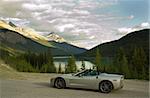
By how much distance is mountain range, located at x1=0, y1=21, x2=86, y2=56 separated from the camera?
2559 cm

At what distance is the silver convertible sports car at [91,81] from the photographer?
11.5 metres

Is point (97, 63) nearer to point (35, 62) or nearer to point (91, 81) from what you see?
point (35, 62)

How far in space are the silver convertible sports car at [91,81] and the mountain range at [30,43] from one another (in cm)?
1231

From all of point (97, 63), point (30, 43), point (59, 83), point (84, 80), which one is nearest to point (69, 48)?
point (97, 63)

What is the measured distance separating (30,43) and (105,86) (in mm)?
17881

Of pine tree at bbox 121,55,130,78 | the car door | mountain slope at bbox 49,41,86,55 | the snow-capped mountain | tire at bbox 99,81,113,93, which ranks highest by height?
the snow-capped mountain

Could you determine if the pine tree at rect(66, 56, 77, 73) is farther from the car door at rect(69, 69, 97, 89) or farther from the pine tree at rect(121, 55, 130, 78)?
the car door at rect(69, 69, 97, 89)

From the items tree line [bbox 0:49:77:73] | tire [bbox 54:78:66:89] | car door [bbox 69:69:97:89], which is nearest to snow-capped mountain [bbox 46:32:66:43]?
tree line [bbox 0:49:77:73]

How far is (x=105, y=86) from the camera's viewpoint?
1155 centimetres

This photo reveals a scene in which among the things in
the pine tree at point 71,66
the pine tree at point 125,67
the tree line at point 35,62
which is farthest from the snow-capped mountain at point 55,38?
the pine tree at point 125,67

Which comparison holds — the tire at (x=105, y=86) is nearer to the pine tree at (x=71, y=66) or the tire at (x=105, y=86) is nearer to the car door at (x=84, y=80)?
the car door at (x=84, y=80)

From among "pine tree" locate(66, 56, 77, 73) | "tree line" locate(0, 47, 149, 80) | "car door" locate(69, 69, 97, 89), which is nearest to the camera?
"car door" locate(69, 69, 97, 89)

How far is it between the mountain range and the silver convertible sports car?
1231cm

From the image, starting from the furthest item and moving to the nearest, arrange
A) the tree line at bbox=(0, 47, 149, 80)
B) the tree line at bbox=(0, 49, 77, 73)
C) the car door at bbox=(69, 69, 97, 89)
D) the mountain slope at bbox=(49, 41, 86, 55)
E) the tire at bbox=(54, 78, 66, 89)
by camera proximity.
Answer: the mountain slope at bbox=(49, 41, 86, 55) < the tree line at bbox=(0, 49, 77, 73) < the tree line at bbox=(0, 47, 149, 80) < the tire at bbox=(54, 78, 66, 89) < the car door at bbox=(69, 69, 97, 89)
